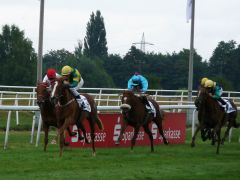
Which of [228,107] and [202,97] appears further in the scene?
[228,107]

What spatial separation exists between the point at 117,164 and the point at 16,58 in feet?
204

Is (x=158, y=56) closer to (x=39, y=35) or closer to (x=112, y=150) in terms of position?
(x=39, y=35)

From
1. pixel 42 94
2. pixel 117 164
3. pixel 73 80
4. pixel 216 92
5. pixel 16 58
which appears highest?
pixel 16 58

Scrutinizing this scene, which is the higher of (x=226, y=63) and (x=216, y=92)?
(x=226, y=63)

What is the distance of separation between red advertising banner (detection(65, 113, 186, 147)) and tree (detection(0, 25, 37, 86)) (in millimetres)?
44822

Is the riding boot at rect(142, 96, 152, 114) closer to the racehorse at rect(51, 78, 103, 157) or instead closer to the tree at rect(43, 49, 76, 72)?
the racehorse at rect(51, 78, 103, 157)

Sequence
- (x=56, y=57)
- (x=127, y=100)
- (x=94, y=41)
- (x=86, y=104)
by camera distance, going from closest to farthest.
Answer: (x=86, y=104) → (x=127, y=100) → (x=56, y=57) → (x=94, y=41)

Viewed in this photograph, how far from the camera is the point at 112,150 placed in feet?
57.0

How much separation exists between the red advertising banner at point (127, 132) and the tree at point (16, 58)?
147 ft

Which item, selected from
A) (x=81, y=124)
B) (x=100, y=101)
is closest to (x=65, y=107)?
(x=81, y=124)

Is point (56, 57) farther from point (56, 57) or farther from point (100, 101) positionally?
point (100, 101)

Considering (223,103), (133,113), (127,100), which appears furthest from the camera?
(223,103)

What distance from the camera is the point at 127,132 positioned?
19672mm

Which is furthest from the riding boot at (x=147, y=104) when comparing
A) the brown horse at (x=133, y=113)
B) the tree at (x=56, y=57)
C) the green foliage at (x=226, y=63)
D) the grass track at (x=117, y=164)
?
the tree at (x=56, y=57)
